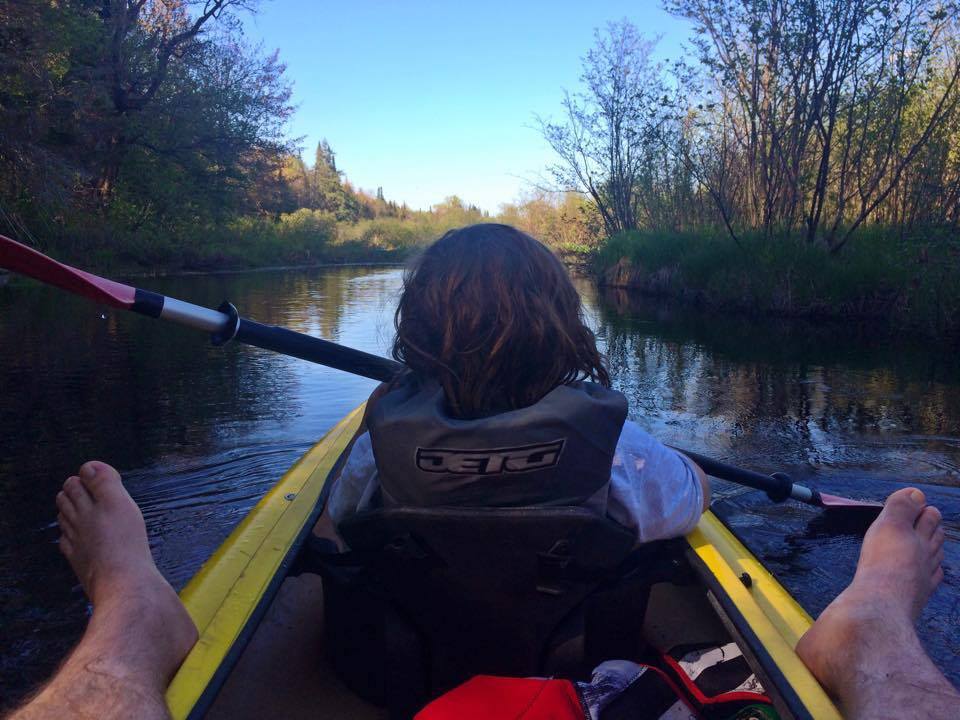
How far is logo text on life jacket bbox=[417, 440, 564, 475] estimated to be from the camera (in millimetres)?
1185

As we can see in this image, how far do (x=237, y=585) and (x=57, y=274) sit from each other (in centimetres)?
83

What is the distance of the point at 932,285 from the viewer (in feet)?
29.2

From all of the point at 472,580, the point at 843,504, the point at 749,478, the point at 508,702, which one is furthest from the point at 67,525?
the point at 843,504

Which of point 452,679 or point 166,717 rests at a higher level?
point 166,717

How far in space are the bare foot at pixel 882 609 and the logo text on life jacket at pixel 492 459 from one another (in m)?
0.67

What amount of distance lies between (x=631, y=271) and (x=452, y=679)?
17160 mm

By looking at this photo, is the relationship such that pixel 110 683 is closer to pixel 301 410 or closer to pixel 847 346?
pixel 301 410

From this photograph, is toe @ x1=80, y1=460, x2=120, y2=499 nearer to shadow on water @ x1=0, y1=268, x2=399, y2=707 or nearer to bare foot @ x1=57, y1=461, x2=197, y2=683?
bare foot @ x1=57, y1=461, x2=197, y2=683

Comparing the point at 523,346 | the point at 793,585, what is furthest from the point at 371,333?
the point at 523,346

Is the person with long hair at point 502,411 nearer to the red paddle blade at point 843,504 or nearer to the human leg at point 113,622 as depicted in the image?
the human leg at point 113,622

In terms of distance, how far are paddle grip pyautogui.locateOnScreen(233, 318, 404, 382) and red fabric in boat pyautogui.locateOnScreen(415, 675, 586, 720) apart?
117cm

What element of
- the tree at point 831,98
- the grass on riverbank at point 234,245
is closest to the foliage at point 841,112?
the tree at point 831,98

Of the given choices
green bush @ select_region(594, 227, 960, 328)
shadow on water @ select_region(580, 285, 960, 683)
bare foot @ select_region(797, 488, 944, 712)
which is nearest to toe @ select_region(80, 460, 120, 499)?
A: bare foot @ select_region(797, 488, 944, 712)

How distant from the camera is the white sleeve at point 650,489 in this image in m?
1.42
